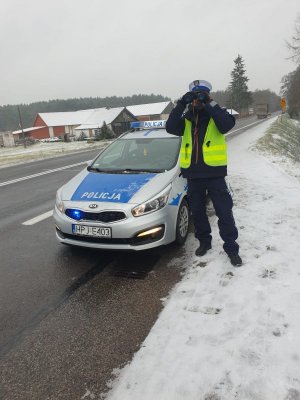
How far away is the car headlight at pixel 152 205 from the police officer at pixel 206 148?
1.22 feet

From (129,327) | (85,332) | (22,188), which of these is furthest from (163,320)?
(22,188)

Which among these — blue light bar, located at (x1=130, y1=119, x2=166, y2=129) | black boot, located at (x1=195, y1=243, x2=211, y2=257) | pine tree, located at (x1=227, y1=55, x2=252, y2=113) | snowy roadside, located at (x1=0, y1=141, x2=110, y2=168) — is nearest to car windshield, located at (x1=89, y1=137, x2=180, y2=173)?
blue light bar, located at (x1=130, y1=119, x2=166, y2=129)

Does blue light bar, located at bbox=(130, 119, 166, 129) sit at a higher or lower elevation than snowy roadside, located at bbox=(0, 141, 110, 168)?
higher

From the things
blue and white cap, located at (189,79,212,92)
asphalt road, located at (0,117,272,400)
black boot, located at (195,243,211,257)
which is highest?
blue and white cap, located at (189,79,212,92)

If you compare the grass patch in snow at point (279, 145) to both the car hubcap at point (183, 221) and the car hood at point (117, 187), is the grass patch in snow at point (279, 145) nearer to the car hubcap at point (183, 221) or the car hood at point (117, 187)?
the car hubcap at point (183, 221)

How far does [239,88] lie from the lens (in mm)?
105312

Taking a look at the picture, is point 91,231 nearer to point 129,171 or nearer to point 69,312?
point 69,312

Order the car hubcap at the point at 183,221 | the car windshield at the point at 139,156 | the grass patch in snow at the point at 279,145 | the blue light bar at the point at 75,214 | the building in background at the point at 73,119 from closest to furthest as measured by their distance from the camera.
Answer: the blue light bar at the point at 75,214, the car hubcap at the point at 183,221, the car windshield at the point at 139,156, the grass patch in snow at the point at 279,145, the building in background at the point at 73,119

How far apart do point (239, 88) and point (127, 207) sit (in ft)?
359

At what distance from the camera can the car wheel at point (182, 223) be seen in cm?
481

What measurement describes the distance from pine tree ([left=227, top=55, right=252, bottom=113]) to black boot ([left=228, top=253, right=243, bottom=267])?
10792cm

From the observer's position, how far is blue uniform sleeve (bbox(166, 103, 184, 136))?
13.8 ft

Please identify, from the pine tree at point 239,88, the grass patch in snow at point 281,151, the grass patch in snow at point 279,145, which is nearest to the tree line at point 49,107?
the pine tree at point 239,88

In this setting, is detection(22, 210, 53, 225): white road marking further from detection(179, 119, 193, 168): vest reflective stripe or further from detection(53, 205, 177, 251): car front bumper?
detection(179, 119, 193, 168): vest reflective stripe
